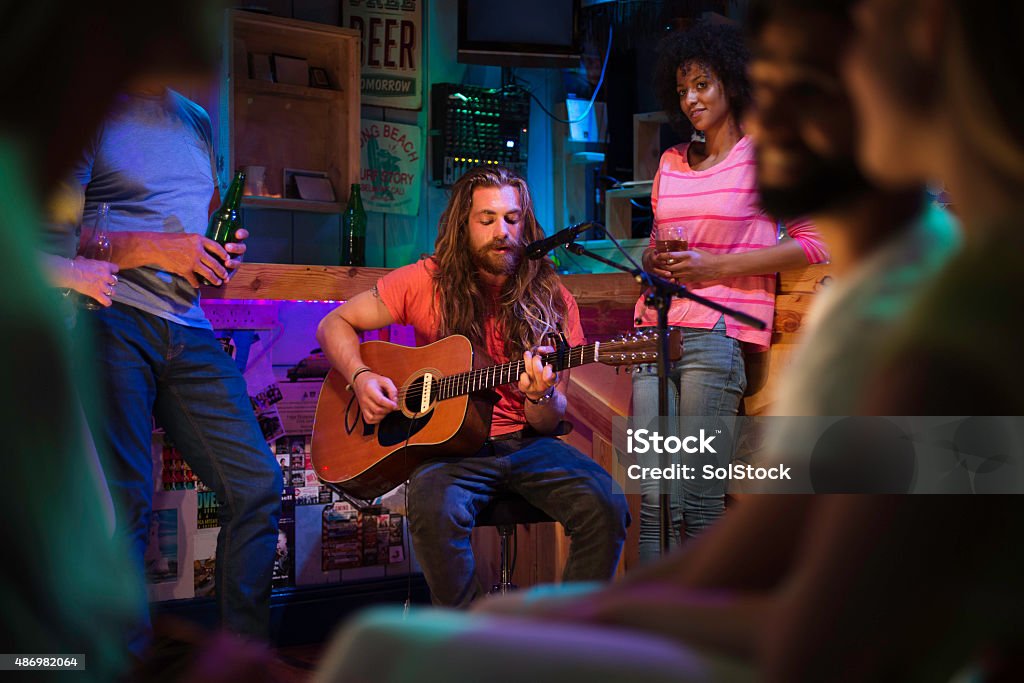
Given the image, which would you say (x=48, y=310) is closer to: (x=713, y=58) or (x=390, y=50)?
(x=713, y=58)

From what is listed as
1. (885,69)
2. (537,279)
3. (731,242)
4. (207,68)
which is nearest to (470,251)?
(537,279)

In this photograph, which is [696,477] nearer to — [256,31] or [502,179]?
[502,179]

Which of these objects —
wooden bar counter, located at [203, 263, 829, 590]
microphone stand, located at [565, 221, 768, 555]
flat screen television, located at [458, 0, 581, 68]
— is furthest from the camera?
flat screen television, located at [458, 0, 581, 68]

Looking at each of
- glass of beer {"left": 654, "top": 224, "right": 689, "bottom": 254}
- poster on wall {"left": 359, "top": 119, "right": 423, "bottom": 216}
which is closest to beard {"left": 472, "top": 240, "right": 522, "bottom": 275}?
glass of beer {"left": 654, "top": 224, "right": 689, "bottom": 254}

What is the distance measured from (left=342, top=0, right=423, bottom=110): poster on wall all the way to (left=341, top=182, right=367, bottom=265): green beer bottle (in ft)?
1.58

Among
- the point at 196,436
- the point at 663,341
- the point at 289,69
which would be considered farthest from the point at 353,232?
the point at 663,341

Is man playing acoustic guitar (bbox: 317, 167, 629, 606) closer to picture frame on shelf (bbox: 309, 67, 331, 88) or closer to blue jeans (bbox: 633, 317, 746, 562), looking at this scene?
blue jeans (bbox: 633, 317, 746, 562)

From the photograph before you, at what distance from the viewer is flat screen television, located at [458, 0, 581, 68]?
10.1 feet

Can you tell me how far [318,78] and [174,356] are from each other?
4.07 ft

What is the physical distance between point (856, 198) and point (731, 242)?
1442 mm

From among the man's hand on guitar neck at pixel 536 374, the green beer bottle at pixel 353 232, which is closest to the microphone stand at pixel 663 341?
the man's hand on guitar neck at pixel 536 374

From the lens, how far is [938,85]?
0.50 m

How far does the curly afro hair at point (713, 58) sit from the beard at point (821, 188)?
1672 mm

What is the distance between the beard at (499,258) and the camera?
2383mm
